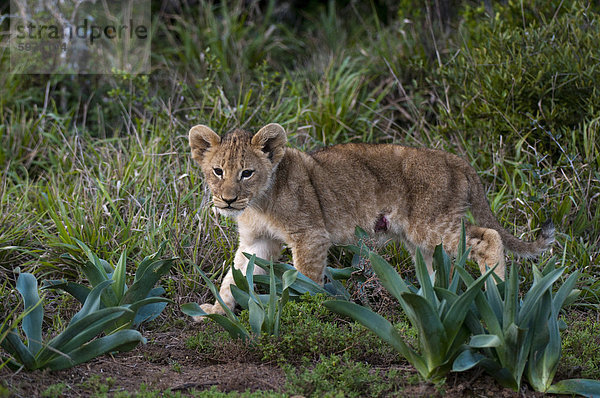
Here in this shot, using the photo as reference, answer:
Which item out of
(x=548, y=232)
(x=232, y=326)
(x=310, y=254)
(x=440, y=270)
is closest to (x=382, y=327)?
(x=440, y=270)

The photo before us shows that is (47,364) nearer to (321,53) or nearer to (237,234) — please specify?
(237,234)

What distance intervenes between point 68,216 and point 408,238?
3.19 m

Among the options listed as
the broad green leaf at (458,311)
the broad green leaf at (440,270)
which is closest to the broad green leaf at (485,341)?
the broad green leaf at (458,311)

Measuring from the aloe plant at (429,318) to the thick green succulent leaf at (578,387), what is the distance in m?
0.55

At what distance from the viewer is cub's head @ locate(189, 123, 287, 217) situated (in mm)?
5398

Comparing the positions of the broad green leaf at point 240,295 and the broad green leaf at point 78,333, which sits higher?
the broad green leaf at point 78,333

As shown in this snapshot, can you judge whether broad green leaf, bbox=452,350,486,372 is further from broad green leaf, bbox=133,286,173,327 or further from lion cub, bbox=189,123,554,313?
Result: broad green leaf, bbox=133,286,173,327

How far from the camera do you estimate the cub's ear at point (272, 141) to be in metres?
5.56

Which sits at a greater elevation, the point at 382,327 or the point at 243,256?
the point at 382,327

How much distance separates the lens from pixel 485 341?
384cm

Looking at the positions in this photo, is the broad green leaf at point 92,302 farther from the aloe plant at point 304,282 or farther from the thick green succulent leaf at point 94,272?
the aloe plant at point 304,282

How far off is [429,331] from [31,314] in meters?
2.33

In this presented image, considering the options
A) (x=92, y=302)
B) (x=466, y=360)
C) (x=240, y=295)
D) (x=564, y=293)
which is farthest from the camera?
(x=240, y=295)

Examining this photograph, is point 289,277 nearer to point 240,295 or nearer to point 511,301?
point 240,295
